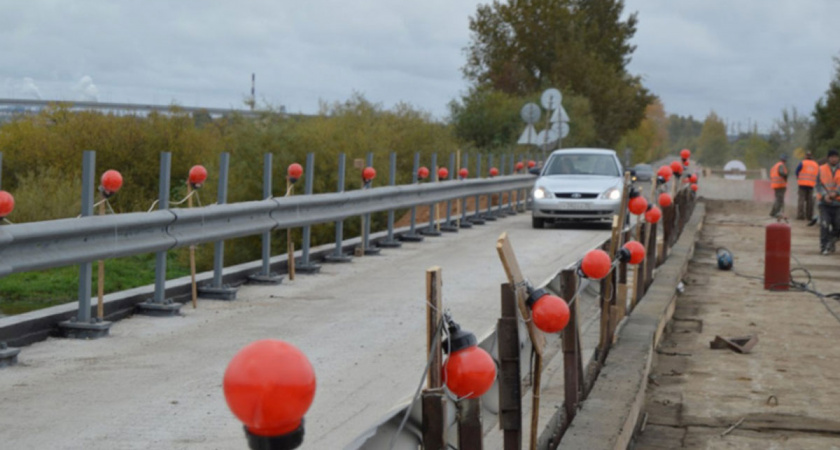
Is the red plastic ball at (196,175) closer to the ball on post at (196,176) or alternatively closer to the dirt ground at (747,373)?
the ball on post at (196,176)

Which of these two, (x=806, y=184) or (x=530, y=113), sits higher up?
(x=530, y=113)

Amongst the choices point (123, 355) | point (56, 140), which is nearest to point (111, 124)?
point (56, 140)

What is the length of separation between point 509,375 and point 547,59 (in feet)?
233

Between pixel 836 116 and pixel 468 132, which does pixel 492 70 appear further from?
pixel 836 116

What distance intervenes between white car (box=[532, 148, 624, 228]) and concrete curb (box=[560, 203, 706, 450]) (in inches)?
471

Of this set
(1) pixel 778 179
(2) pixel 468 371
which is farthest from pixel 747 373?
(1) pixel 778 179

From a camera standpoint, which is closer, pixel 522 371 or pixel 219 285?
pixel 522 371

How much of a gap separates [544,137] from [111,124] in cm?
1218

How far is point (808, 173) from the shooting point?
35.2 metres

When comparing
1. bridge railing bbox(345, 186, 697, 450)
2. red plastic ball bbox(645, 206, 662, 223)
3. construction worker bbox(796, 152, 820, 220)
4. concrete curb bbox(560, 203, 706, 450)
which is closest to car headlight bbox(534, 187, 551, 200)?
construction worker bbox(796, 152, 820, 220)

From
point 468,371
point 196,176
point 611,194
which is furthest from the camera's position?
point 611,194

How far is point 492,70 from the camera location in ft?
242

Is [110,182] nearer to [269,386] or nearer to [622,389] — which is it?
[622,389]

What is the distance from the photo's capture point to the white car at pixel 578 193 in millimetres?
24891
